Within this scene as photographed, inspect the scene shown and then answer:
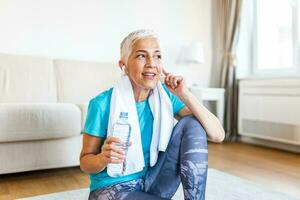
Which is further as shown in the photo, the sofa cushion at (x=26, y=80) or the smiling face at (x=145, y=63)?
the sofa cushion at (x=26, y=80)

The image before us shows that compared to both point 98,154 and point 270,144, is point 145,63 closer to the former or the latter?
point 98,154

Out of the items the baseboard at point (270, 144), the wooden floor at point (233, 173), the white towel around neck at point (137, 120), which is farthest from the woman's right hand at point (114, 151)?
the baseboard at point (270, 144)

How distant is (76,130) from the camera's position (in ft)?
6.50

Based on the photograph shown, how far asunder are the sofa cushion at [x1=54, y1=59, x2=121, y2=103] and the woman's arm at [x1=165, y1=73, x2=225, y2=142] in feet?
5.78

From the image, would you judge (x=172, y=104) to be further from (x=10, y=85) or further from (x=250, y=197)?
(x=10, y=85)

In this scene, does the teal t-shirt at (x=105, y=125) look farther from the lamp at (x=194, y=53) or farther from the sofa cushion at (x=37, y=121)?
the lamp at (x=194, y=53)

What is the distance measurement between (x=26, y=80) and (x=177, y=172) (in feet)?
6.19

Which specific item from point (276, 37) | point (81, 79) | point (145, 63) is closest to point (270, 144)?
point (276, 37)

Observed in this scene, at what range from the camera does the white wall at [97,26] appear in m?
2.77

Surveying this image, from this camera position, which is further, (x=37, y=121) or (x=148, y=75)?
(x=37, y=121)

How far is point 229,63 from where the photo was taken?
3.59 meters

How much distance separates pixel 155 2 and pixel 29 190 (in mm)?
2511

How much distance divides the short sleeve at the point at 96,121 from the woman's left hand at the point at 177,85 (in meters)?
0.27

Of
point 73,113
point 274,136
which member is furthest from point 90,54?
point 274,136
